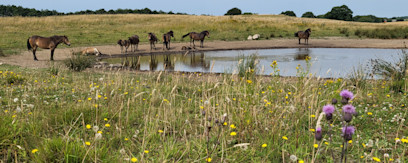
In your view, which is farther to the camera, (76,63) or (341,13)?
(341,13)

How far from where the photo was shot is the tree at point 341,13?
9319 cm

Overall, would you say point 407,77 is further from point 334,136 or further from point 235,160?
point 235,160

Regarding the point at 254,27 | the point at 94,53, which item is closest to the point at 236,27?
the point at 254,27

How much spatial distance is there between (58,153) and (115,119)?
69.8 inches

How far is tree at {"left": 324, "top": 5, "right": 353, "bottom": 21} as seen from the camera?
306 feet

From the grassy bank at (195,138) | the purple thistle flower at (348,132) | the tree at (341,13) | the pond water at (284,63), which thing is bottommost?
the grassy bank at (195,138)

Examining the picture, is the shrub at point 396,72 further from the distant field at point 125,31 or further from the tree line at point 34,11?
the tree line at point 34,11

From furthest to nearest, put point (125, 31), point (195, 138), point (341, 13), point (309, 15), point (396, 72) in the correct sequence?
point (309, 15), point (341, 13), point (125, 31), point (396, 72), point (195, 138)

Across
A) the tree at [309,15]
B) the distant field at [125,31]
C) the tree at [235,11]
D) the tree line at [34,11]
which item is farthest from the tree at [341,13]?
the distant field at [125,31]

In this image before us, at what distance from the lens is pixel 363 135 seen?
14.7ft

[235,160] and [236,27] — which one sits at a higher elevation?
[236,27]

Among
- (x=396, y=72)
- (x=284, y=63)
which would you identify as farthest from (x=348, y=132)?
(x=284, y=63)

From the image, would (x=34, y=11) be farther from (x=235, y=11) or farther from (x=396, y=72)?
(x=396, y=72)

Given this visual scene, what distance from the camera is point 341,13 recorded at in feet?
307
